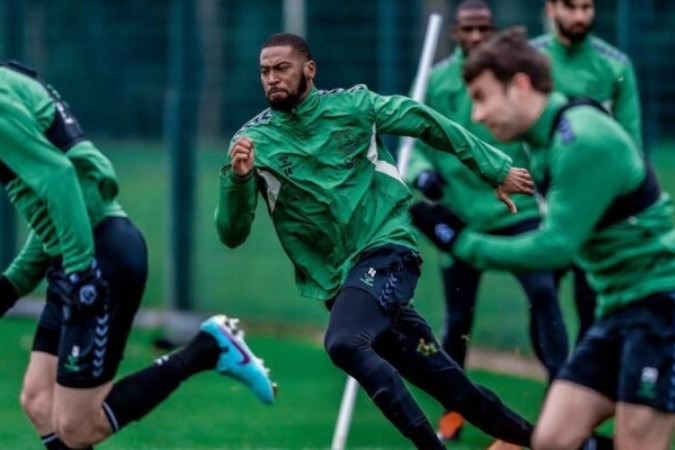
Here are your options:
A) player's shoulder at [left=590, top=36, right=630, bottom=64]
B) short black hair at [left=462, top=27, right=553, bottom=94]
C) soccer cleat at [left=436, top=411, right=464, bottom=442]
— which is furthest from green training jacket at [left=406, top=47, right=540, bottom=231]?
short black hair at [left=462, top=27, right=553, bottom=94]

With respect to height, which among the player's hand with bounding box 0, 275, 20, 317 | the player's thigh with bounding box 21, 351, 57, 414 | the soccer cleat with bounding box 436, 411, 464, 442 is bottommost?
the soccer cleat with bounding box 436, 411, 464, 442

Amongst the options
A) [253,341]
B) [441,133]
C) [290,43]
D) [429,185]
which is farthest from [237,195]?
[253,341]

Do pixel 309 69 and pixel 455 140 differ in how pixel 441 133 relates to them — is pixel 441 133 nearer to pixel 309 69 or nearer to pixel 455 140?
pixel 455 140

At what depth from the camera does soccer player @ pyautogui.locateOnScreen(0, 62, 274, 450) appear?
7621 millimetres

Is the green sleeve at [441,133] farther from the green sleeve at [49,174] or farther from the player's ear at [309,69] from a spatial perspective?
the green sleeve at [49,174]

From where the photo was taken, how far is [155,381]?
855cm

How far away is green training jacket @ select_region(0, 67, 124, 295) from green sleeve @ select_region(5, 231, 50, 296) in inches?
10.7

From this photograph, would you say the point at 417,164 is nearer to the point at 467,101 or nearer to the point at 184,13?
the point at 467,101

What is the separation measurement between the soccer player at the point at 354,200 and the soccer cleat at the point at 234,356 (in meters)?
0.80

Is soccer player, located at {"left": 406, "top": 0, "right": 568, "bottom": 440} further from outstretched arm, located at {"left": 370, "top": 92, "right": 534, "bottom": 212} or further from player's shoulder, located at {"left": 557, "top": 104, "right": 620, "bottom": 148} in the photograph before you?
player's shoulder, located at {"left": 557, "top": 104, "right": 620, "bottom": 148}

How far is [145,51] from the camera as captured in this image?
53.6 feet

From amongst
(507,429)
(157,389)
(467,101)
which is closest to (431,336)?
(507,429)

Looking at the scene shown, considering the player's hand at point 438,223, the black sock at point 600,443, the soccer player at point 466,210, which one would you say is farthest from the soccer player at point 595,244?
the soccer player at point 466,210

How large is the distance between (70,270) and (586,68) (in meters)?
3.84
